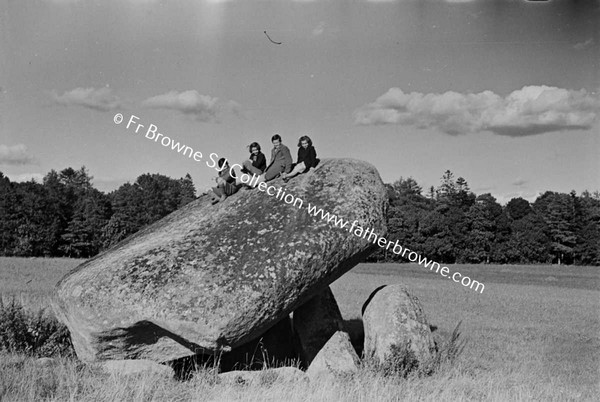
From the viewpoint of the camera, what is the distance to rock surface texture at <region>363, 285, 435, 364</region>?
455 inches

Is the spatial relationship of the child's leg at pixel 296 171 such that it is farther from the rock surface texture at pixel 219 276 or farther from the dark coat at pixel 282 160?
the rock surface texture at pixel 219 276

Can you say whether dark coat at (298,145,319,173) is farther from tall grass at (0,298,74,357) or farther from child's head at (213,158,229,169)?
tall grass at (0,298,74,357)

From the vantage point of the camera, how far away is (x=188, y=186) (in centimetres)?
8500

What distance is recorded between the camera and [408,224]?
2955 inches

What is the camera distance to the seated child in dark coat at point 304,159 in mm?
12258

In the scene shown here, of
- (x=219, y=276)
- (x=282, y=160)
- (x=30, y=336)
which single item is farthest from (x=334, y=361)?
(x=30, y=336)

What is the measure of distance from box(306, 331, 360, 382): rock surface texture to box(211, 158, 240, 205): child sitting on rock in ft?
13.0

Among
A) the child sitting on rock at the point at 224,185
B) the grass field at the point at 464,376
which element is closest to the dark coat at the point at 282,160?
the child sitting on rock at the point at 224,185

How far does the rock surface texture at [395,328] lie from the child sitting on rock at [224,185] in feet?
13.4

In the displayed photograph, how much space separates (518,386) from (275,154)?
6842 mm

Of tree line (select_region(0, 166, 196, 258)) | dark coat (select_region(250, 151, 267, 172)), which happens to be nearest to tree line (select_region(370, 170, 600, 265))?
tree line (select_region(0, 166, 196, 258))

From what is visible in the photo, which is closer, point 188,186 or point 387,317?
point 387,317

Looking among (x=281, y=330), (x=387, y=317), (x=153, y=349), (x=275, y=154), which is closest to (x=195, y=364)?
(x=153, y=349)

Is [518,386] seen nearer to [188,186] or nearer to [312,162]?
[312,162]
